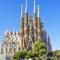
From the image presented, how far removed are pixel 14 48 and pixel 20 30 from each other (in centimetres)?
910

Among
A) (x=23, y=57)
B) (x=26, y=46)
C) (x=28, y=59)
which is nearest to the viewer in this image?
(x=28, y=59)

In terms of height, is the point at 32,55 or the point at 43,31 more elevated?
the point at 43,31

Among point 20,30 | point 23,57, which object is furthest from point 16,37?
point 23,57

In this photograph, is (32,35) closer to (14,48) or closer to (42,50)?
(14,48)

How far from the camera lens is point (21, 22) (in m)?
120

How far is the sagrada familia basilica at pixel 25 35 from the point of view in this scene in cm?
11644

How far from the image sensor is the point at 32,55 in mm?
74500

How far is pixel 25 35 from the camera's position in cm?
11756

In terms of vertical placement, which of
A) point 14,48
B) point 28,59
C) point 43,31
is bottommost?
point 28,59

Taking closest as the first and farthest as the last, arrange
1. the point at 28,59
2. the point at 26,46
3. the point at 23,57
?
the point at 28,59
the point at 23,57
the point at 26,46

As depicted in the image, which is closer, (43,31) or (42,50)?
(42,50)

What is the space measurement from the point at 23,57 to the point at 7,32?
4657 centimetres

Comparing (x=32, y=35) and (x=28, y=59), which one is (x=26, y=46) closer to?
(x=32, y=35)

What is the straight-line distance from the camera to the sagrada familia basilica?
382 feet
